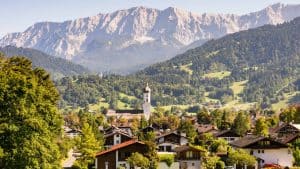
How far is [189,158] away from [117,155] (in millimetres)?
8914

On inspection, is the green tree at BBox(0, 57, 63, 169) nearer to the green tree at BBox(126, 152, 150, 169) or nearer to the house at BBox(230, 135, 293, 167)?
the green tree at BBox(126, 152, 150, 169)

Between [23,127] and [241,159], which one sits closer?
[23,127]

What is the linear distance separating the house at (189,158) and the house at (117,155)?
4850 millimetres

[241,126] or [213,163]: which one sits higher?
[241,126]

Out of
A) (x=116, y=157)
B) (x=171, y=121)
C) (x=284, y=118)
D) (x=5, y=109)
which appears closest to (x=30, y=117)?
(x=5, y=109)

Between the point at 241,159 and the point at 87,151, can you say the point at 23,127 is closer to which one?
the point at 87,151

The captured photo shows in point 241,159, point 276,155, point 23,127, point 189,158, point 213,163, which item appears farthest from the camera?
point 276,155

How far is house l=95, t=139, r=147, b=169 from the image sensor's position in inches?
2766

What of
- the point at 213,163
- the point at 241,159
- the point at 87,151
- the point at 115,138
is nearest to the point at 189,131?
the point at 115,138

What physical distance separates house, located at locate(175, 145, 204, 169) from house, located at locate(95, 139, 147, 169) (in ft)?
15.9

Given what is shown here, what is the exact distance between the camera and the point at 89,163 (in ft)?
238

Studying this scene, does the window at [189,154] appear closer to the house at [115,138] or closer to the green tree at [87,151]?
the green tree at [87,151]

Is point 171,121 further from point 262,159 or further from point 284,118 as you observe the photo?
point 262,159

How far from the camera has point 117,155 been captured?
232 ft
